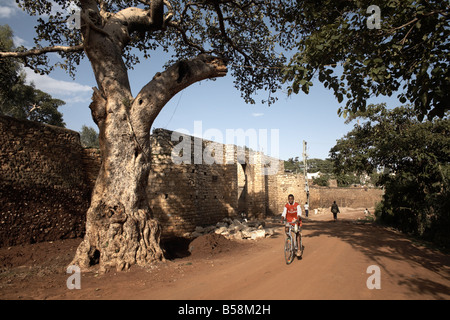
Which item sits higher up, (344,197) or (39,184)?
(39,184)

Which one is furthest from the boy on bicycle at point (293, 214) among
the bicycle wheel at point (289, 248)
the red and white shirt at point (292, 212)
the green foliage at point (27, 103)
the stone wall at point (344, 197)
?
the green foliage at point (27, 103)

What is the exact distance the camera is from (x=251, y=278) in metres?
5.21

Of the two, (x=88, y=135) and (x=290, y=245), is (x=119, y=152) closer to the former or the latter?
(x=290, y=245)

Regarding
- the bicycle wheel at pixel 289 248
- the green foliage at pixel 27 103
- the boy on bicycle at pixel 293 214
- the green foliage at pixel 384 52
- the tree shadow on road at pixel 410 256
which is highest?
the green foliage at pixel 27 103

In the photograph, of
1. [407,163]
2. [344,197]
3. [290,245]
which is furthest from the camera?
[344,197]

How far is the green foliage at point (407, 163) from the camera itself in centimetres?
1074

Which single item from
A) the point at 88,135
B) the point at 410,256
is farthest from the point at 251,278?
the point at 88,135

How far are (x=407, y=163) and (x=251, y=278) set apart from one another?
38.4ft

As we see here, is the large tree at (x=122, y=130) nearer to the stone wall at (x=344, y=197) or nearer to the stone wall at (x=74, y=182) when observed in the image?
the stone wall at (x=74, y=182)

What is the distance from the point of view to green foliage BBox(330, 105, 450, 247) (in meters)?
10.7

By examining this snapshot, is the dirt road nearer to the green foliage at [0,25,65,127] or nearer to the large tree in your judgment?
the large tree

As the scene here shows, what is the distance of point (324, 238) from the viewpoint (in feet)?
33.2

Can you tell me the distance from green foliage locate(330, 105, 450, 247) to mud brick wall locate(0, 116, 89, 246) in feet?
42.1

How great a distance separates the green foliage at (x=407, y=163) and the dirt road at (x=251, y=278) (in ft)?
11.8
